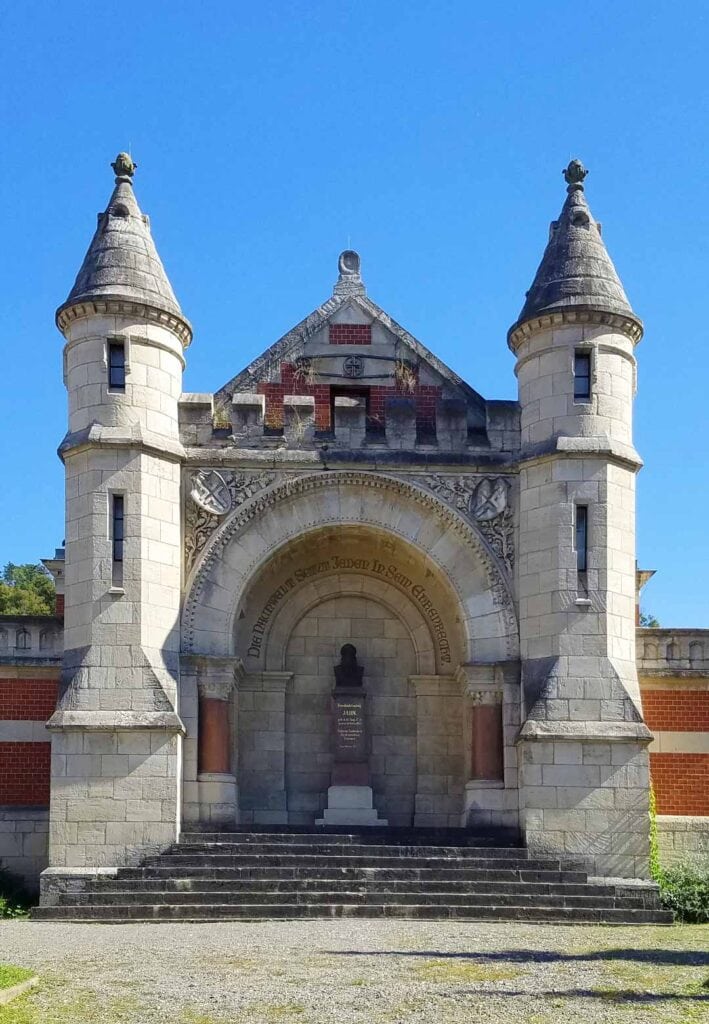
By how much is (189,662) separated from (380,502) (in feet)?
11.4

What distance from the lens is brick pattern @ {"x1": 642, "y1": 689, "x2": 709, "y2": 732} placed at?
21.3 meters

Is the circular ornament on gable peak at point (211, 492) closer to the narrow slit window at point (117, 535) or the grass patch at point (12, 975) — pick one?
the narrow slit window at point (117, 535)

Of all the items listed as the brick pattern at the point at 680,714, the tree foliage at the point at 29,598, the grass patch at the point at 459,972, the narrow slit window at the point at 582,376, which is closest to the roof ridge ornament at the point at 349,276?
the narrow slit window at the point at 582,376

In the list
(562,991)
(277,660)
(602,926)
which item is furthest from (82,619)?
(562,991)

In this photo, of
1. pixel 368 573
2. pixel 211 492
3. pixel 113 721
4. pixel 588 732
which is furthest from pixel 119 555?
pixel 588 732

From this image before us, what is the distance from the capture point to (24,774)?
2092cm

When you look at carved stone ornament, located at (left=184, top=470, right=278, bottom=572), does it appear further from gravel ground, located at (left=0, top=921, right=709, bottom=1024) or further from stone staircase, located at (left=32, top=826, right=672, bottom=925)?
gravel ground, located at (left=0, top=921, right=709, bottom=1024)

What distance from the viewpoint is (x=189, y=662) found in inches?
786

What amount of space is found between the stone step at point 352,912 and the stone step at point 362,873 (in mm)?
620

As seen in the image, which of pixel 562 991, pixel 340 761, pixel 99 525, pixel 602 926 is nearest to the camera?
pixel 562 991

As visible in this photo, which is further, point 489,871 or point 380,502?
point 380,502

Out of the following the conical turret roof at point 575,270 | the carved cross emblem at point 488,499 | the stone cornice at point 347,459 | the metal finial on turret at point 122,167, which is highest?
the metal finial on turret at point 122,167

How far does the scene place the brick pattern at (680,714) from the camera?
21266mm

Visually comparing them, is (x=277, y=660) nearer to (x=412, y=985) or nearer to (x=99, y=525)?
(x=99, y=525)
